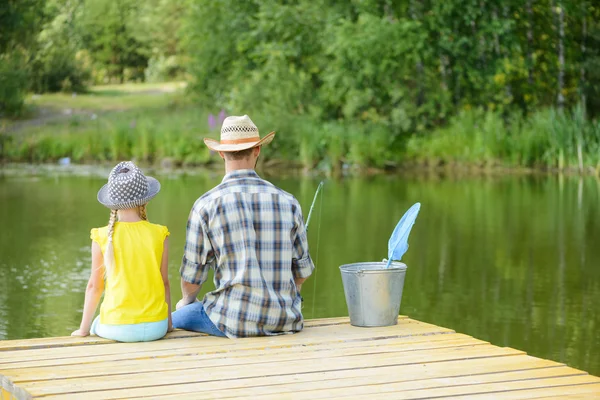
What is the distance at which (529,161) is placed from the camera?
72.7 ft

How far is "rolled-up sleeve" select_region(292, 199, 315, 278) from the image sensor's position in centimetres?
442

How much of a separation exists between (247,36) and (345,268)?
23.6m

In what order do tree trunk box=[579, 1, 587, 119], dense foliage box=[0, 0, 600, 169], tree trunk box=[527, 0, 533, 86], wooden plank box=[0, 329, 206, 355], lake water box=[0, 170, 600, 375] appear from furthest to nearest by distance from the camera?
tree trunk box=[527, 0, 533, 86] < tree trunk box=[579, 1, 587, 119] < dense foliage box=[0, 0, 600, 169] < lake water box=[0, 170, 600, 375] < wooden plank box=[0, 329, 206, 355]

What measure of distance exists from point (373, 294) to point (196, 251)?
79 centimetres

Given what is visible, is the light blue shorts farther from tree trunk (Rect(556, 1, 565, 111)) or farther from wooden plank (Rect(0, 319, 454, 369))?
tree trunk (Rect(556, 1, 565, 111))

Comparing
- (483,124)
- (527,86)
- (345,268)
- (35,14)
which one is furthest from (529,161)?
(345,268)

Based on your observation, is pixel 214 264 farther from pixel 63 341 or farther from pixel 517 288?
pixel 517 288

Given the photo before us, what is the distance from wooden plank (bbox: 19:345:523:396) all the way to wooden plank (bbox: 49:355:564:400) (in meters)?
0.05

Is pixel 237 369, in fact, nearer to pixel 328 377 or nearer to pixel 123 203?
pixel 328 377

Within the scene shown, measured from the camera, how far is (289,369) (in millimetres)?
3834

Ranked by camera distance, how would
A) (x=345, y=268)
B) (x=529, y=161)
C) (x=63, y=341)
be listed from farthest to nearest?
(x=529, y=161)
(x=345, y=268)
(x=63, y=341)

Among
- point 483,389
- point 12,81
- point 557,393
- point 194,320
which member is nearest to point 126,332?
point 194,320

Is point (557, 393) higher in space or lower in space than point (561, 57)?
lower

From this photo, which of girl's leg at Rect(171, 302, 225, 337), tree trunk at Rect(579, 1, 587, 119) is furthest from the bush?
girl's leg at Rect(171, 302, 225, 337)
